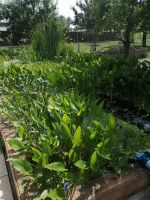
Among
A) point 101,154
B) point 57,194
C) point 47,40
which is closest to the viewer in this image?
point 57,194

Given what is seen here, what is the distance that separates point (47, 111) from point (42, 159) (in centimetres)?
63

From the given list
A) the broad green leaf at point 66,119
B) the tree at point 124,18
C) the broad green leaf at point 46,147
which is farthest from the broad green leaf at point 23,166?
the tree at point 124,18

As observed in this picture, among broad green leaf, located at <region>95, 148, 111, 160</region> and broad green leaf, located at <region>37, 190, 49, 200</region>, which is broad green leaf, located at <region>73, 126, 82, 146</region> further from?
broad green leaf, located at <region>37, 190, 49, 200</region>

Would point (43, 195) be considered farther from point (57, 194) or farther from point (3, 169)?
point (3, 169)

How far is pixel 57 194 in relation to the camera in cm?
168

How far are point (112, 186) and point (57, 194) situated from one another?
411 mm

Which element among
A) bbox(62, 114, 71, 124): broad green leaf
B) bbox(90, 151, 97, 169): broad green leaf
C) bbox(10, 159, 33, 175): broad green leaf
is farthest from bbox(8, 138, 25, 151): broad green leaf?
bbox(90, 151, 97, 169): broad green leaf

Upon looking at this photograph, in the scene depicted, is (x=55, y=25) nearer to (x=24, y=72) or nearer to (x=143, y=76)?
(x=24, y=72)

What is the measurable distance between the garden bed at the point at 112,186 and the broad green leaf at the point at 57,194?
0.12m

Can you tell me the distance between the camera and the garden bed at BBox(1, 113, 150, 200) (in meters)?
1.81

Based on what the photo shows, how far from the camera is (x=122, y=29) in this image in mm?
15016

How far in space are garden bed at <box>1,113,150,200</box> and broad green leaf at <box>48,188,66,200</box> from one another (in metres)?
0.12

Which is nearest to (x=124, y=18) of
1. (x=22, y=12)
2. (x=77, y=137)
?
(x=77, y=137)

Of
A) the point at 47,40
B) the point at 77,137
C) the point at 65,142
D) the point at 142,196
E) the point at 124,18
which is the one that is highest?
the point at 124,18
